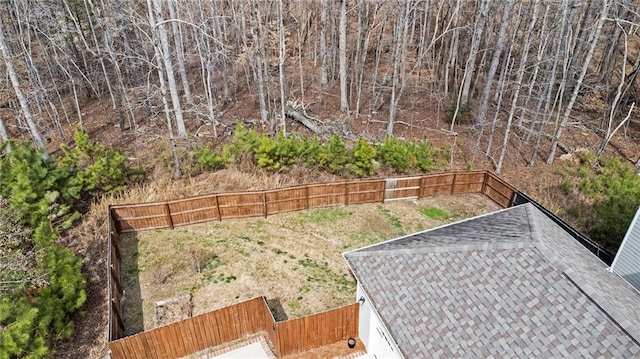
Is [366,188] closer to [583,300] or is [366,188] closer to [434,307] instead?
[434,307]

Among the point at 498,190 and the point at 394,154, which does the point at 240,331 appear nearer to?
the point at 394,154

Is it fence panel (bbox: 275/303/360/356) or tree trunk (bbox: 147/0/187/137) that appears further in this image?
tree trunk (bbox: 147/0/187/137)

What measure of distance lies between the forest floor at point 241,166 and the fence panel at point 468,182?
103cm

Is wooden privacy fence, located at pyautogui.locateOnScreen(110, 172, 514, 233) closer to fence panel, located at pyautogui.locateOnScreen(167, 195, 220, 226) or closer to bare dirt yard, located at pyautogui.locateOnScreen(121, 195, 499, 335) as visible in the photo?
fence panel, located at pyautogui.locateOnScreen(167, 195, 220, 226)

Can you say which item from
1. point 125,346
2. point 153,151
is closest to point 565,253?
point 125,346

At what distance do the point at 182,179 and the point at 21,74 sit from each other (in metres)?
18.7

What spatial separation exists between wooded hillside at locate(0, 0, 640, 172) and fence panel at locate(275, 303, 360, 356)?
1112 cm

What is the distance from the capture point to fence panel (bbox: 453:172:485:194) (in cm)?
1652

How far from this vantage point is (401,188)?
16.1 m

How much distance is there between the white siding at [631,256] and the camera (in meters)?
8.71

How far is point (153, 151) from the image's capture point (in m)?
18.0

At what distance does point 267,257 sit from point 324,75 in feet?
59.5

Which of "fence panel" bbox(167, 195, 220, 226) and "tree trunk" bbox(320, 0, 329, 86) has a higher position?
"tree trunk" bbox(320, 0, 329, 86)

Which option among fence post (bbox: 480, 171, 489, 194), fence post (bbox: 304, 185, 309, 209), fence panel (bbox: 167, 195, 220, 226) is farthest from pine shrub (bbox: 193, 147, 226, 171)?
fence post (bbox: 480, 171, 489, 194)
